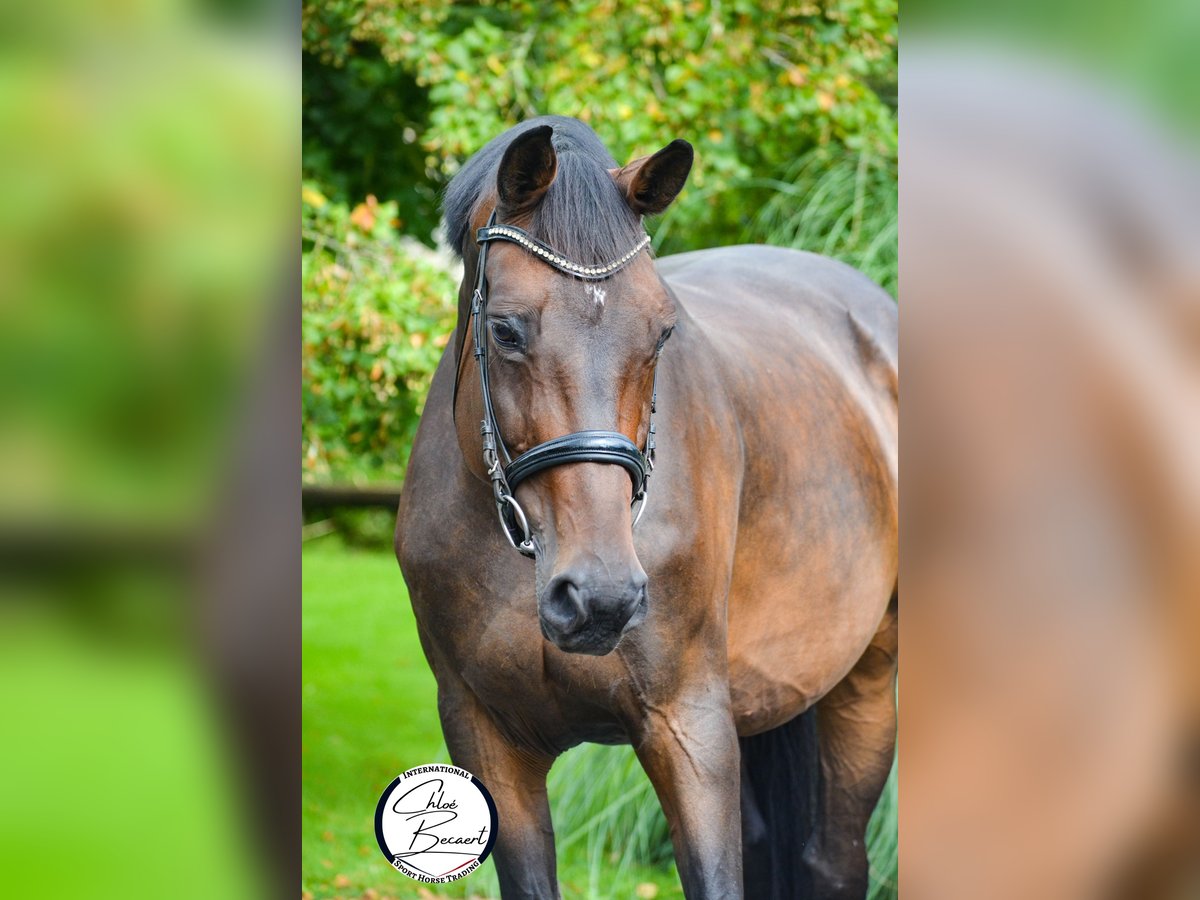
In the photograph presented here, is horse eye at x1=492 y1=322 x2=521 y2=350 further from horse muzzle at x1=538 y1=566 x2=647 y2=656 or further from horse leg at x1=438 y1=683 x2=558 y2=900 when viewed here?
horse leg at x1=438 y1=683 x2=558 y2=900

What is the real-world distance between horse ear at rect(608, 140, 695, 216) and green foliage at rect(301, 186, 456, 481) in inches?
62.1

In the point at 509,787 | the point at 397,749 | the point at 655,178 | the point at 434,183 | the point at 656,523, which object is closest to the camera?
the point at 655,178

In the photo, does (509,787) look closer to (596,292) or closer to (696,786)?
(696,786)

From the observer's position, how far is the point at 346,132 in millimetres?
4168

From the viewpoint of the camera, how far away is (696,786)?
8.39 feet

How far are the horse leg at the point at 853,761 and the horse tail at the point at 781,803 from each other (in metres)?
0.03

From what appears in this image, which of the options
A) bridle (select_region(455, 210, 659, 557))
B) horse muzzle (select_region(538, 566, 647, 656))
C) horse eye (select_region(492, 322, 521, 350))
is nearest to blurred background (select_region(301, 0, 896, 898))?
bridle (select_region(455, 210, 659, 557))
